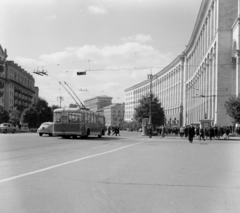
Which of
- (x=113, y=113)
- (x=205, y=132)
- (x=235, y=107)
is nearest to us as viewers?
(x=205, y=132)

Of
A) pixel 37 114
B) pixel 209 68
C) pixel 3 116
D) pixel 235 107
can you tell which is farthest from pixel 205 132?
pixel 3 116

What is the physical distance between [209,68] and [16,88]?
209ft

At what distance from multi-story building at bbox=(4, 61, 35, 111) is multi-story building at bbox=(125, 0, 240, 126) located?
46401 millimetres

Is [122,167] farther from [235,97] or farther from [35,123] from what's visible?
[35,123]

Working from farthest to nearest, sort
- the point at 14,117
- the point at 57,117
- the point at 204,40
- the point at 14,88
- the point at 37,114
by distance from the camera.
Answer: the point at 14,88 < the point at 14,117 < the point at 37,114 < the point at 204,40 < the point at 57,117

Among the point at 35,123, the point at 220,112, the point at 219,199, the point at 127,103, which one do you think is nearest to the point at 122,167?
the point at 219,199

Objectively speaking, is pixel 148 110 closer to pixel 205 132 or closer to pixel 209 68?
pixel 209 68

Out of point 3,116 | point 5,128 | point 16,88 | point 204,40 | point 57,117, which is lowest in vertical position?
point 5,128

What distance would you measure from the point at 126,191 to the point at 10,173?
3.67m

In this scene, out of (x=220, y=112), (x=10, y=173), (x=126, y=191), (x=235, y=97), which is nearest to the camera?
(x=126, y=191)

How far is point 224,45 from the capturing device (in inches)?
2034

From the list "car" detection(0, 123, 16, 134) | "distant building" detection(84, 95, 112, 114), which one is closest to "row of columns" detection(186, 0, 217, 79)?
"car" detection(0, 123, 16, 134)

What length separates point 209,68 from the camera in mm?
59031

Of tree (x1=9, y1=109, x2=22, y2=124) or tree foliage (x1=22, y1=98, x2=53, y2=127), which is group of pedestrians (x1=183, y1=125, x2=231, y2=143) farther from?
tree (x1=9, y1=109, x2=22, y2=124)
